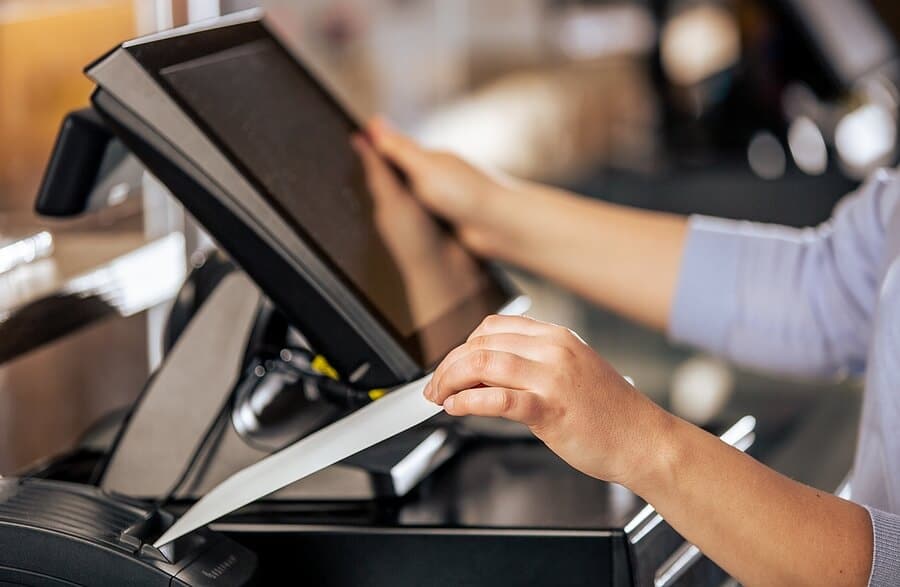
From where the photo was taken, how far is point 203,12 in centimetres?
123

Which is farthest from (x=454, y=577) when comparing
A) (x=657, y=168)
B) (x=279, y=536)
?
(x=657, y=168)

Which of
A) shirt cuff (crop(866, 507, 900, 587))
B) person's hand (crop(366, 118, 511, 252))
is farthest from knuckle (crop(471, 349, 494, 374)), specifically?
person's hand (crop(366, 118, 511, 252))

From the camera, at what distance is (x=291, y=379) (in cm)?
82

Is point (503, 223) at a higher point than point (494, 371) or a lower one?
lower

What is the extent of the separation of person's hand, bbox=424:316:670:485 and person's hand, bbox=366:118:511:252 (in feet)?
1.51

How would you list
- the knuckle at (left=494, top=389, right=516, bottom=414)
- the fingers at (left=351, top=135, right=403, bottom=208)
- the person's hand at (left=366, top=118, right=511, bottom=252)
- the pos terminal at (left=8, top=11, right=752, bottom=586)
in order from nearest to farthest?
the knuckle at (left=494, top=389, right=516, bottom=414)
the pos terminal at (left=8, top=11, right=752, bottom=586)
the fingers at (left=351, top=135, right=403, bottom=208)
the person's hand at (left=366, top=118, right=511, bottom=252)

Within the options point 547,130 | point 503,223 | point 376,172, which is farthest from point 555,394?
point 547,130

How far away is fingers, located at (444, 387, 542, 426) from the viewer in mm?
575

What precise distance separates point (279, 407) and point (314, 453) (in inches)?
8.2

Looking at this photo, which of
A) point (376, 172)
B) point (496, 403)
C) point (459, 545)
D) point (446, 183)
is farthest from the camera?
point (446, 183)

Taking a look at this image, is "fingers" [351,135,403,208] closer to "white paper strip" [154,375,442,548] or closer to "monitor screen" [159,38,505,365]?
"monitor screen" [159,38,505,365]

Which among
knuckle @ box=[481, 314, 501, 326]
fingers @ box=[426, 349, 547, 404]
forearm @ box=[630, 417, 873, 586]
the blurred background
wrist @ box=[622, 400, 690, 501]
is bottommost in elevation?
the blurred background

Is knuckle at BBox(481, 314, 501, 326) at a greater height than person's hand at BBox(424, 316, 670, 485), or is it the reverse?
knuckle at BBox(481, 314, 501, 326)

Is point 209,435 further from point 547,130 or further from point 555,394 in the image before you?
point 547,130
